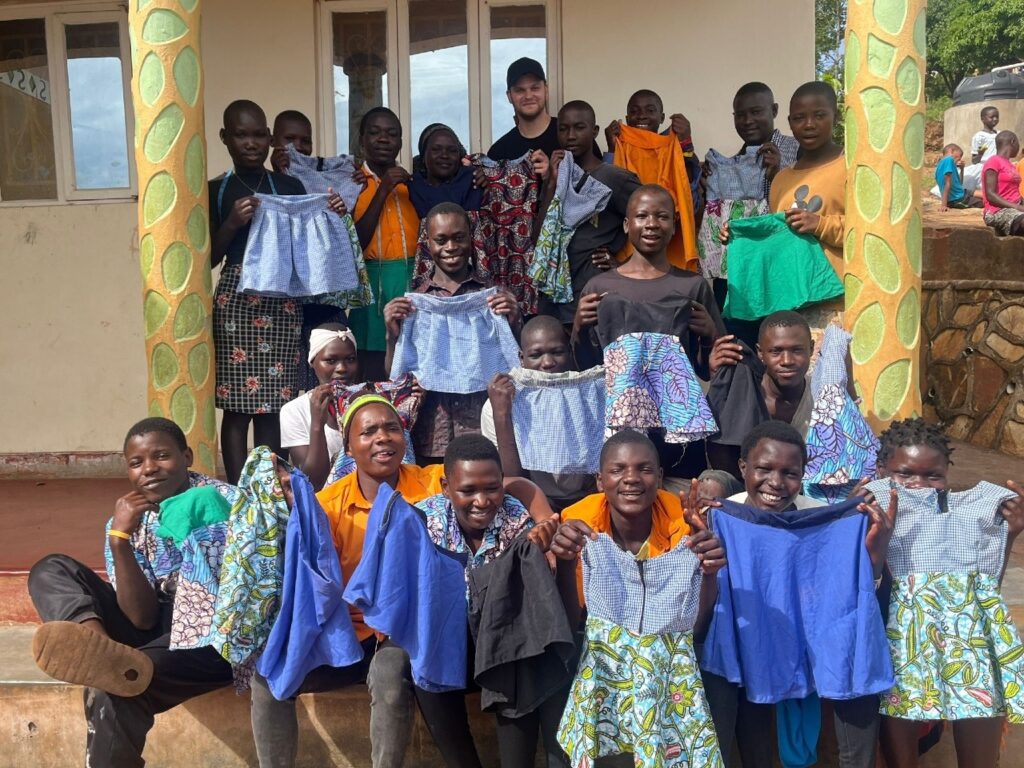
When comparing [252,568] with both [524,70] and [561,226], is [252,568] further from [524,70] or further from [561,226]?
[524,70]

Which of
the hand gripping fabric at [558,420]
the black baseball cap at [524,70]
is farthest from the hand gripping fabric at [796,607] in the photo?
the black baseball cap at [524,70]

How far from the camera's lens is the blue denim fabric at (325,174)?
5.28 metres

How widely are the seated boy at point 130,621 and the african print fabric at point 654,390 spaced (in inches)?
59.9

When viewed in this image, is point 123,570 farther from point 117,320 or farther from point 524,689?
point 117,320

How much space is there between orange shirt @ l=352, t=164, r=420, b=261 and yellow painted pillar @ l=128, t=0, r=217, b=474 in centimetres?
99

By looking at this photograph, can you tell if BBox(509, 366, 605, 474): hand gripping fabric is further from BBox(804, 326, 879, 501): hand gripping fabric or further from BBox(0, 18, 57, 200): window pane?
BBox(0, 18, 57, 200): window pane

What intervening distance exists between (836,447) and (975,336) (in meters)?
5.35

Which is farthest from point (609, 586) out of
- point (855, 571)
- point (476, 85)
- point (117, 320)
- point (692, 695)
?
point (117, 320)

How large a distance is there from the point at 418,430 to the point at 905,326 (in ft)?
6.92

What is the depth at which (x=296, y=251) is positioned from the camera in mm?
4887

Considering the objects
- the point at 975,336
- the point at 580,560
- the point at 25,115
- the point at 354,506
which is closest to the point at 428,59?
the point at 25,115

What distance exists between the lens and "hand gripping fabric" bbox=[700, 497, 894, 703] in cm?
324

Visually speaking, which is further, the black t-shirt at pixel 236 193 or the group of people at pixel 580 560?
the black t-shirt at pixel 236 193

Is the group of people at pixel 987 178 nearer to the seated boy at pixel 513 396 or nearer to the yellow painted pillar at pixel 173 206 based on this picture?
the seated boy at pixel 513 396
